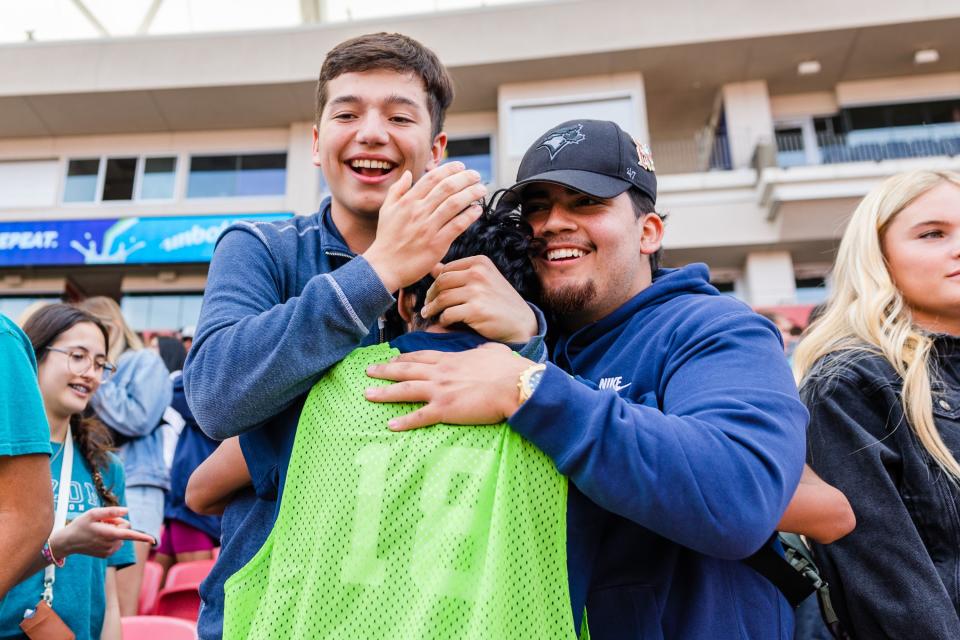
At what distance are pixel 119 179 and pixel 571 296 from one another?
1670 centimetres

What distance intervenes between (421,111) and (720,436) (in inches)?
42.0

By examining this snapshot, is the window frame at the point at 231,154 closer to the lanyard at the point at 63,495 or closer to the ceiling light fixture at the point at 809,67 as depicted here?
the ceiling light fixture at the point at 809,67

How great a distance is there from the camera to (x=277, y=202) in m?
15.1

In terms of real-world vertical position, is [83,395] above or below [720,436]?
above

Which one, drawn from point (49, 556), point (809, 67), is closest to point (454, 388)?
point (49, 556)

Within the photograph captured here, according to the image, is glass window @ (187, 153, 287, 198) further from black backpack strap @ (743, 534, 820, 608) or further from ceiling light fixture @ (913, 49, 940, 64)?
black backpack strap @ (743, 534, 820, 608)

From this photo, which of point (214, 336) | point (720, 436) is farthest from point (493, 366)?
point (214, 336)

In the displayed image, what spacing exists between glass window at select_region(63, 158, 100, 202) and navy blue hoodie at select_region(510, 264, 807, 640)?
55.9ft

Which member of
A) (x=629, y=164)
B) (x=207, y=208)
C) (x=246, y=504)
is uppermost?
(x=207, y=208)

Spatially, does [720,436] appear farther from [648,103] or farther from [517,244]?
[648,103]

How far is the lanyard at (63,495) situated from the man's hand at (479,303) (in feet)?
5.98

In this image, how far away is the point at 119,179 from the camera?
1578cm

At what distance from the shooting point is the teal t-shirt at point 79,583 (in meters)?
2.16

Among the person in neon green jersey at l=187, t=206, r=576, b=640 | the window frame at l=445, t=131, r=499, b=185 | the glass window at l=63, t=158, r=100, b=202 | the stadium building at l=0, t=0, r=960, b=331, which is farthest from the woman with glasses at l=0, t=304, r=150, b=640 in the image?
the glass window at l=63, t=158, r=100, b=202
